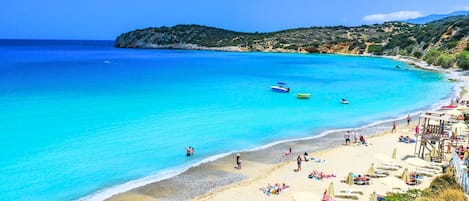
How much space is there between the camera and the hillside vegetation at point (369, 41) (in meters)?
91.1

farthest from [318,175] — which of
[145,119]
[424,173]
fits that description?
[145,119]

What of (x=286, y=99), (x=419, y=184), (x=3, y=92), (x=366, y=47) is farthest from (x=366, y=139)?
(x=366, y=47)

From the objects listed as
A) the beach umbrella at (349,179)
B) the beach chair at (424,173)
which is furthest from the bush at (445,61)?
the beach umbrella at (349,179)

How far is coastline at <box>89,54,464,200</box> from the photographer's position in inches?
734

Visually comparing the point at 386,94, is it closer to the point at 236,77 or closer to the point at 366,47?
the point at 236,77

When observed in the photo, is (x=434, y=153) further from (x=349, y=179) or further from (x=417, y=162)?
(x=349, y=179)

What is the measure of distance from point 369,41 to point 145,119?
12097 centimetres

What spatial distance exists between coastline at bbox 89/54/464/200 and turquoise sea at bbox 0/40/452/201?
971 mm

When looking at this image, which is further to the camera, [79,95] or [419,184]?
[79,95]

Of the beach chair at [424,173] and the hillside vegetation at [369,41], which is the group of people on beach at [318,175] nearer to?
the beach chair at [424,173]

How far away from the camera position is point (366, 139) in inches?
1118

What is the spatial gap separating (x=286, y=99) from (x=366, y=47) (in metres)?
96.6

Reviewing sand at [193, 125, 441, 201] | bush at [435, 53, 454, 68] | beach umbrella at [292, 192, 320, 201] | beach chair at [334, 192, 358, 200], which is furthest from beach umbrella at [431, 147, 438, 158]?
bush at [435, 53, 454, 68]

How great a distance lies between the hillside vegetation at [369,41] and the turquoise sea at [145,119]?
97.1ft
